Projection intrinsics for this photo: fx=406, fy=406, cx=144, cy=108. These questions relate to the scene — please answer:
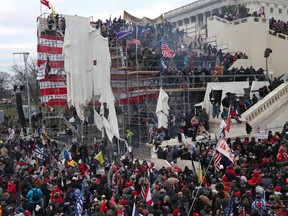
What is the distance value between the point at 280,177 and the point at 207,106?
10772mm

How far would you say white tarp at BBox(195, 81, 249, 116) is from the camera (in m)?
22.9

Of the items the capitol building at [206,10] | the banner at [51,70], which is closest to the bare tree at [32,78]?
the capitol building at [206,10]

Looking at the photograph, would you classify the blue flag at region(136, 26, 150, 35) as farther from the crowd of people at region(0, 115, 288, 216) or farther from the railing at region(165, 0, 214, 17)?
the railing at region(165, 0, 214, 17)

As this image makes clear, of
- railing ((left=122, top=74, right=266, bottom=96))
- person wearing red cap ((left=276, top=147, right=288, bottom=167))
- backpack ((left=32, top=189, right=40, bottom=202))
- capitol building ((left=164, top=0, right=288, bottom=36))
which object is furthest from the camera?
capitol building ((left=164, top=0, right=288, bottom=36))

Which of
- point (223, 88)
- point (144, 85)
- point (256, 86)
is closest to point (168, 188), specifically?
point (223, 88)

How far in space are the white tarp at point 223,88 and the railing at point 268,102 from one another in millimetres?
2024

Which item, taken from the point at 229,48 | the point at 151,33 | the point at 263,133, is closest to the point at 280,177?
the point at 263,133

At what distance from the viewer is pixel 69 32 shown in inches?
899

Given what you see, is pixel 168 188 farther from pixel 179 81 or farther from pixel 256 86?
pixel 256 86

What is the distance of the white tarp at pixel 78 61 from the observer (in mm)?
22875

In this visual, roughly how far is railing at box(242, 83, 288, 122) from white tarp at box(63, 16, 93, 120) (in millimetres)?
9106

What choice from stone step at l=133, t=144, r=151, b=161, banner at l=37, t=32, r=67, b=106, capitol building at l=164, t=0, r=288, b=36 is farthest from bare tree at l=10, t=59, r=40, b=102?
stone step at l=133, t=144, r=151, b=161

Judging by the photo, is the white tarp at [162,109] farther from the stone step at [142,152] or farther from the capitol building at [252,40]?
the capitol building at [252,40]

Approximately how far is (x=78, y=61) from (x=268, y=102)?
10932 mm
